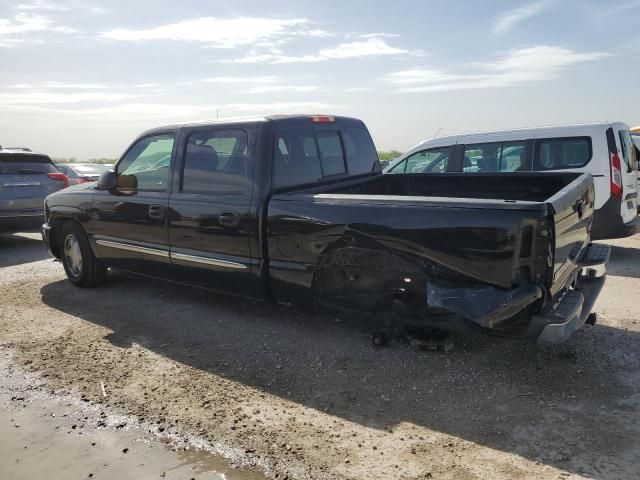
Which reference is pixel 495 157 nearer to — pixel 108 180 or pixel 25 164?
pixel 108 180

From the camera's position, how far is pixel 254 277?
4.63 m

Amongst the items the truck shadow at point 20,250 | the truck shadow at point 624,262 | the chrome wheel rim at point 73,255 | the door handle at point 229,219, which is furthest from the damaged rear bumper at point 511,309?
the truck shadow at point 20,250

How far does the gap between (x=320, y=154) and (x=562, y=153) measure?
4023 millimetres

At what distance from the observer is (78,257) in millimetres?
6445

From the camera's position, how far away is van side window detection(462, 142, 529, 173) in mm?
7562

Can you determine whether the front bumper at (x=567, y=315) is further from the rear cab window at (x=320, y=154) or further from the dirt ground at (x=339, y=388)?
the rear cab window at (x=320, y=154)

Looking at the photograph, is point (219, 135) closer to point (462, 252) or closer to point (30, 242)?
point (462, 252)

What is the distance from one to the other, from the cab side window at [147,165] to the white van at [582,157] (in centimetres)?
401

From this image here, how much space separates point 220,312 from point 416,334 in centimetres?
203

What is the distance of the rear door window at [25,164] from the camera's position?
8969 mm

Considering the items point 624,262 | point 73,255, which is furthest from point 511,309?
point 73,255

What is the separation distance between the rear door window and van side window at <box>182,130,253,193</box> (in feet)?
18.1

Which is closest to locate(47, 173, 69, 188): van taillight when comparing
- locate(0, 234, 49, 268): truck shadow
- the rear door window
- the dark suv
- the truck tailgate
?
the dark suv

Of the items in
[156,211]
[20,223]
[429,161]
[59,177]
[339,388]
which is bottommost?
[339,388]
